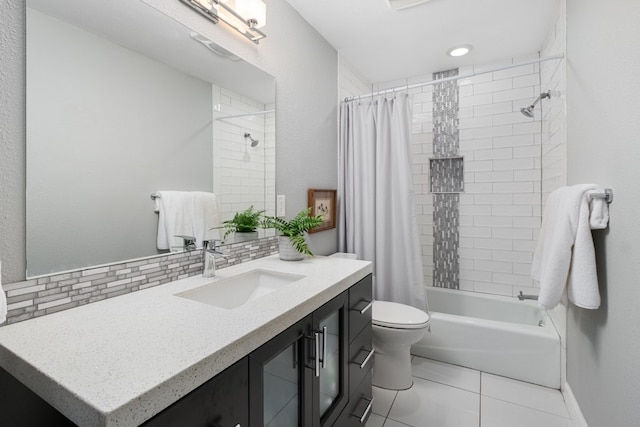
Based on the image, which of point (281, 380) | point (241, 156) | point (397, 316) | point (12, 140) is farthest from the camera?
point (397, 316)

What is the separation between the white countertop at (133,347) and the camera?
0.54 m

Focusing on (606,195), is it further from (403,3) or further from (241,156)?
(241,156)

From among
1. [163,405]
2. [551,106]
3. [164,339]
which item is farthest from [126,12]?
[551,106]

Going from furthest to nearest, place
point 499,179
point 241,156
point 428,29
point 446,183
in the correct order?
1. point 446,183
2. point 499,179
3. point 428,29
4. point 241,156

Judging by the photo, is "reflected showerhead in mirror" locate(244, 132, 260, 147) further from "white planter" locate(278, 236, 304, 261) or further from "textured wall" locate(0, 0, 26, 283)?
"textured wall" locate(0, 0, 26, 283)

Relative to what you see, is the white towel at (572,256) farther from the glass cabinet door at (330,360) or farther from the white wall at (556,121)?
A: the glass cabinet door at (330,360)

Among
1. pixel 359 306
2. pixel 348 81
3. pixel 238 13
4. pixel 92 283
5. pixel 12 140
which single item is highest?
pixel 348 81

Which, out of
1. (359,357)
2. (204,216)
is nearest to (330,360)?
(359,357)

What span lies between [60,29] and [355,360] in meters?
1.68

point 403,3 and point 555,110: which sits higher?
point 403,3

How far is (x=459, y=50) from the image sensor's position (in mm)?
2492

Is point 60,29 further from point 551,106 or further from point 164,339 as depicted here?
point 551,106

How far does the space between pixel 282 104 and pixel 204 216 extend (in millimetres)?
869

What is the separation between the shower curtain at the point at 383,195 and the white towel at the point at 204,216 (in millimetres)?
1249
